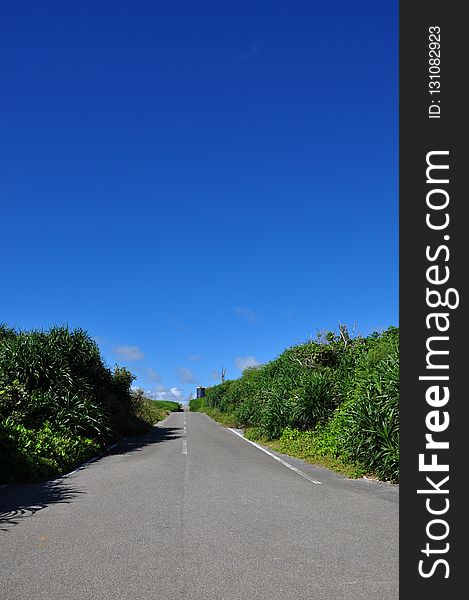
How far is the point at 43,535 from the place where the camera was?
7.28 metres

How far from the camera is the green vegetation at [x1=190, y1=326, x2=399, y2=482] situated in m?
12.7

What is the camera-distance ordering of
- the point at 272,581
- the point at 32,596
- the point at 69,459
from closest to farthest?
the point at 32,596 → the point at 272,581 → the point at 69,459

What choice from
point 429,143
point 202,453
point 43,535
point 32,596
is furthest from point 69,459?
point 429,143

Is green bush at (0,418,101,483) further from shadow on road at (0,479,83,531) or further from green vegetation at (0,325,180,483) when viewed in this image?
shadow on road at (0,479,83,531)

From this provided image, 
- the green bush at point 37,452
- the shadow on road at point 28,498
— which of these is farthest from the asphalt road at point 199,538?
the green bush at point 37,452

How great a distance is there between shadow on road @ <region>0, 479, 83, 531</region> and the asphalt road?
1.2 inches

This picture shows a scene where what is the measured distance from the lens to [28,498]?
10.2m

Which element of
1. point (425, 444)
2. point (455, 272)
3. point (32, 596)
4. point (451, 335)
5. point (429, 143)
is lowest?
point (32, 596)

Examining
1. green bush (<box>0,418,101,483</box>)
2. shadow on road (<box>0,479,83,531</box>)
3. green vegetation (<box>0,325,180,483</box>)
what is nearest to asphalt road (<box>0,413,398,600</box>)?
shadow on road (<box>0,479,83,531</box>)

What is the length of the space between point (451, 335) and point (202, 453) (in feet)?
43.0

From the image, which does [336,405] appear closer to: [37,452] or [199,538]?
[37,452]

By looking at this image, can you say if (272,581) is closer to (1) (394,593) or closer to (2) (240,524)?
(1) (394,593)

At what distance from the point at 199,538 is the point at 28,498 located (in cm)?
465

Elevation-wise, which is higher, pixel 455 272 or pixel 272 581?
pixel 455 272
